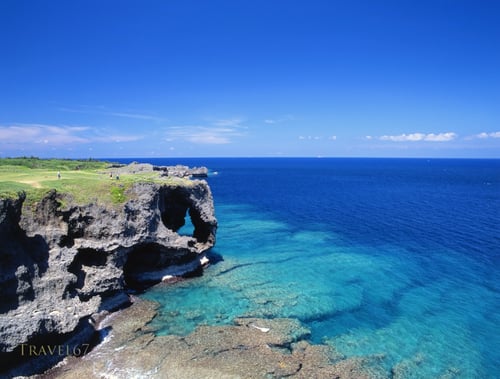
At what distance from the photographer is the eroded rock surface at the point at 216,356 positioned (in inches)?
899

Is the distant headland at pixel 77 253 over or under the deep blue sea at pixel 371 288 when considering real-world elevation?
over

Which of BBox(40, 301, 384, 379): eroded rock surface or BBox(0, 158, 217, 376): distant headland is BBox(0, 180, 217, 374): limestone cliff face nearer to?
BBox(0, 158, 217, 376): distant headland

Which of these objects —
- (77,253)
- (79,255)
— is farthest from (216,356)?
(79,255)

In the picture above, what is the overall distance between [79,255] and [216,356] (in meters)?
16.4

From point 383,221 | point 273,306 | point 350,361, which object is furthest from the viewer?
point 383,221

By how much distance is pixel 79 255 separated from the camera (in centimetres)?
3147

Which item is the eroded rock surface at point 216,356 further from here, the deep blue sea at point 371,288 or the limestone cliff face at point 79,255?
the limestone cliff face at point 79,255

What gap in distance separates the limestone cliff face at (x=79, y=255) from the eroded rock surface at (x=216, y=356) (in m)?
3.13

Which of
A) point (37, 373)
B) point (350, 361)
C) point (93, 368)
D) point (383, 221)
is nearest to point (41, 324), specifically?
point (37, 373)

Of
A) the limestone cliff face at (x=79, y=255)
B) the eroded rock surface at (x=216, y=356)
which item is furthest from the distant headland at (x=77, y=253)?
the eroded rock surface at (x=216, y=356)

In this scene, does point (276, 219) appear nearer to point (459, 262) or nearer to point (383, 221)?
point (383, 221)

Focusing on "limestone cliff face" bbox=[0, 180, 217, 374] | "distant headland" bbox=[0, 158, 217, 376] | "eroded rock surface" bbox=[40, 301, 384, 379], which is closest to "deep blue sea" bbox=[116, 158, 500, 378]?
"eroded rock surface" bbox=[40, 301, 384, 379]

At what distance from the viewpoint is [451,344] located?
90.2ft

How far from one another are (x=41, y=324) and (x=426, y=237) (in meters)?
59.4
